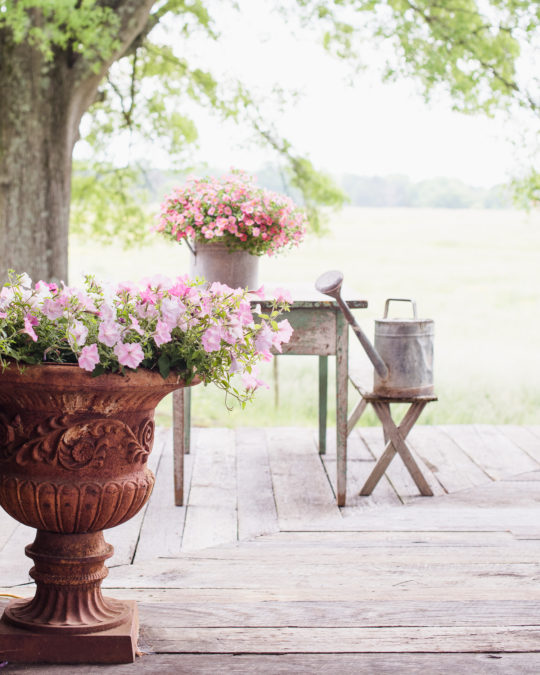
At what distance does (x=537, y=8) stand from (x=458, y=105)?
0.71m

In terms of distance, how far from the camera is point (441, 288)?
12102 millimetres

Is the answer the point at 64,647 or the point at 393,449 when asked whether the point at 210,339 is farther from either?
the point at 393,449

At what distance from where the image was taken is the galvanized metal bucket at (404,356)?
3.62 meters

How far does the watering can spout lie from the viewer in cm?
329

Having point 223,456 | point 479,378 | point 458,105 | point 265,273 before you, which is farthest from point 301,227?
point 265,273

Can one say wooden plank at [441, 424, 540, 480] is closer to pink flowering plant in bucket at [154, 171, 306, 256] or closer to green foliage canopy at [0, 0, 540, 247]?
pink flowering plant in bucket at [154, 171, 306, 256]

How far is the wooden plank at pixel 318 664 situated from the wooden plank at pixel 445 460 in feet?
5.46

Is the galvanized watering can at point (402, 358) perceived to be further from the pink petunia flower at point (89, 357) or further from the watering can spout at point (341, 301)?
the pink petunia flower at point (89, 357)

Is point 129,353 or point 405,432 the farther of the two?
point 405,432

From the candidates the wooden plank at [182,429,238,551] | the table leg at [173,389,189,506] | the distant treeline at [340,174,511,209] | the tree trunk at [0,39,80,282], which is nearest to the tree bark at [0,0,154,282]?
the tree trunk at [0,39,80,282]

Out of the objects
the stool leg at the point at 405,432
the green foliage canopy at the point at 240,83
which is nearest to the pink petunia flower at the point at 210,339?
the stool leg at the point at 405,432

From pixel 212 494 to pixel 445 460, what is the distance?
1240 mm

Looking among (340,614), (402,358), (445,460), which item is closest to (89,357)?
(340,614)

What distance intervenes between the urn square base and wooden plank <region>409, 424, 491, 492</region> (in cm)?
201
